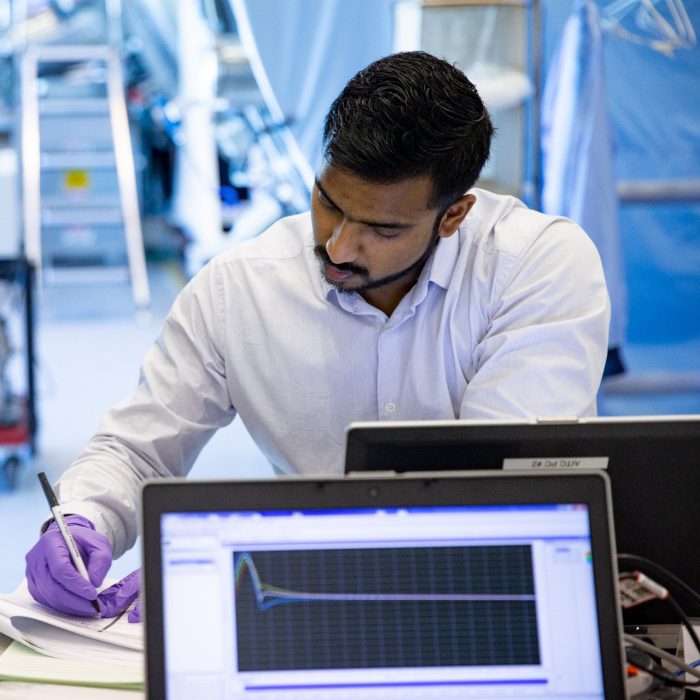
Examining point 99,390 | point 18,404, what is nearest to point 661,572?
point 18,404

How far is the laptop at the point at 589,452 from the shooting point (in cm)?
105

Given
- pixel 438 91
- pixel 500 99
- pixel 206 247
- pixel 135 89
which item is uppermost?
pixel 438 91

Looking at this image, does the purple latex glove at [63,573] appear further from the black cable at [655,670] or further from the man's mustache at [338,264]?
the black cable at [655,670]

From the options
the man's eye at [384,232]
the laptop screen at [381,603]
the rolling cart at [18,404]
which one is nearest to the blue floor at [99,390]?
the rolling cart at [18,404]

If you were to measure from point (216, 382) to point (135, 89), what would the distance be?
6.25 m

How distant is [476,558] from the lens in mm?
882

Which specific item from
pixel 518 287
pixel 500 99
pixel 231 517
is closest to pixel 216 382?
pixel 518 287

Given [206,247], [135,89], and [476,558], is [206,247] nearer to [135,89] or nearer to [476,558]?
[135,89]

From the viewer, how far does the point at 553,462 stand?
41.6 inches

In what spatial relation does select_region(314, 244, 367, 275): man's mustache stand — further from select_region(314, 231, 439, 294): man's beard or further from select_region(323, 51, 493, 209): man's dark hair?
select_region(323, 51, 493, 209): man's dark hair

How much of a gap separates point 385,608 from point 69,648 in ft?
1.56

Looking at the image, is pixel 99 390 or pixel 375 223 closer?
pixel 375 223

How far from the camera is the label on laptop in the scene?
106 cm

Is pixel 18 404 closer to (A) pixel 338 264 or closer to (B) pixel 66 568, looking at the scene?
(A) pixel 338 264
